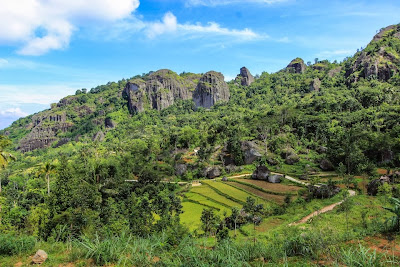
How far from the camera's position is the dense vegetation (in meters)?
10.8

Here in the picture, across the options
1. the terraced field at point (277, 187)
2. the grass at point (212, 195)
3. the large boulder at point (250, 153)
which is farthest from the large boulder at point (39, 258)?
the large boulder at point (250, 153)

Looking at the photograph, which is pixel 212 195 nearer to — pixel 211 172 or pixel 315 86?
pixel 211 172

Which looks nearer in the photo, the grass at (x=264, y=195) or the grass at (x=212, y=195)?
the grass at (x=264, y=195)

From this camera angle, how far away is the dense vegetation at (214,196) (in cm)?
1084

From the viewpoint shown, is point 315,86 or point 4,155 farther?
point 315,86

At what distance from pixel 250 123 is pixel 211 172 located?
131 ft

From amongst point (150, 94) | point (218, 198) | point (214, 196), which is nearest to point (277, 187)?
point (218, 198)

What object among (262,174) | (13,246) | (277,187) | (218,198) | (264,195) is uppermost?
(13,246)

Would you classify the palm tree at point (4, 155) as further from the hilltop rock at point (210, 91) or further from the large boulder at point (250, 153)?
the hilltop rock at point (210, 91)

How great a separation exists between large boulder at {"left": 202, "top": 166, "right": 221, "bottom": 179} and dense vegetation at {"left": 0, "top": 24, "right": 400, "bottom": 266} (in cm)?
154

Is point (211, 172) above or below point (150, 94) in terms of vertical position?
below

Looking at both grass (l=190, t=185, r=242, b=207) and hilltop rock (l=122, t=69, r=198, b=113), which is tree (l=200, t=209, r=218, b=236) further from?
hilltop rock (l=122, t=69, r=198, b=113)

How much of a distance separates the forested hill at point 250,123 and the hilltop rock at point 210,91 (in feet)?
2.33

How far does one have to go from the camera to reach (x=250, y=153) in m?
67.1
